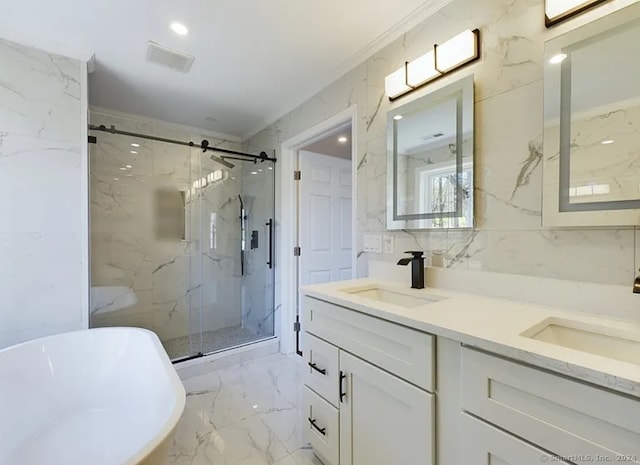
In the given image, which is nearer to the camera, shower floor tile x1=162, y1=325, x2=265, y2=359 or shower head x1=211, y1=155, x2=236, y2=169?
shower floor tile x1=162, y1=325, x2=265, y2=359

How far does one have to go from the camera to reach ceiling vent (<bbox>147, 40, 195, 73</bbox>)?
194cm

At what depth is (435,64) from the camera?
5.02ft

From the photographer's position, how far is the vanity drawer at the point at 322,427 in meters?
1.37

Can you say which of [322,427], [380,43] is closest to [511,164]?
[380,43]

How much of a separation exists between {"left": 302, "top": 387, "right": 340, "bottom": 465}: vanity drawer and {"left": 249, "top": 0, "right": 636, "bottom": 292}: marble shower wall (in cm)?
93

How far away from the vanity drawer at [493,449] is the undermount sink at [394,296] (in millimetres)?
587

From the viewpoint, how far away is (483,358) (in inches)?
32.6

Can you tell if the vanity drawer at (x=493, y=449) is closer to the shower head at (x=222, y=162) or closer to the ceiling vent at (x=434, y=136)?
the ceiling vent at (x=434, y=136)

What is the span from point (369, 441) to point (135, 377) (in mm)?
1370

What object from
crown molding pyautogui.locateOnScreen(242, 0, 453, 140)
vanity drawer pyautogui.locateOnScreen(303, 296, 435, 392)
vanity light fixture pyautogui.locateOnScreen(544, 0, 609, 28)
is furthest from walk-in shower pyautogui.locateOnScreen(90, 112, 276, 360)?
vanity light fixture pyautogui.locateOnScreen(544, 0, 609, 28)

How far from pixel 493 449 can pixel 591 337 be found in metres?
0.49

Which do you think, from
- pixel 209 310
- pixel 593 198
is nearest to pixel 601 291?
pixel 593 198

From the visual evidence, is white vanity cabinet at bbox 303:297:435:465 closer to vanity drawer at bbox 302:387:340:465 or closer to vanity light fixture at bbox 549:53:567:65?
vanity drawer at bbox 302:387:340:465

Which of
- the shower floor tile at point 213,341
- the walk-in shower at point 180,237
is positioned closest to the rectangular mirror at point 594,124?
the walk-in shower at point 180,237
